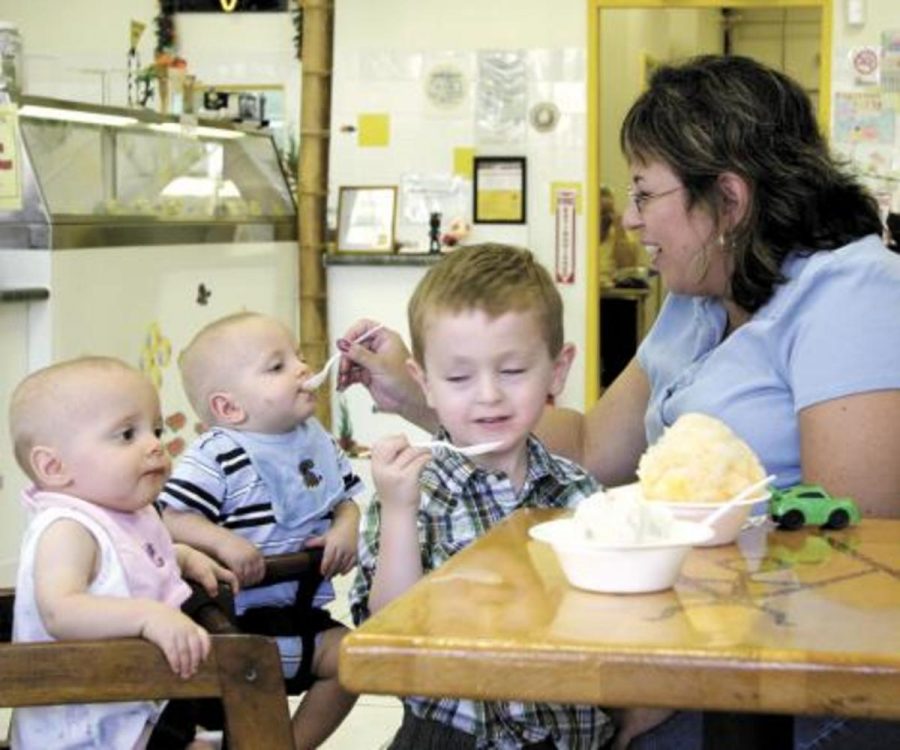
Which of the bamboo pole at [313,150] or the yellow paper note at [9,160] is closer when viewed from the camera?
the yellow paper note at [9,160]

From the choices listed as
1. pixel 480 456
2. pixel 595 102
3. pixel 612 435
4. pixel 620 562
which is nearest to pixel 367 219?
pixel 595 102

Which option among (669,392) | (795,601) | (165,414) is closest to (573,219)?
(165,414)

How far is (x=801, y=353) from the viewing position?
2305mm

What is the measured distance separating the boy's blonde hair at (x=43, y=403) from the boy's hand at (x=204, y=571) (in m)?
0.26

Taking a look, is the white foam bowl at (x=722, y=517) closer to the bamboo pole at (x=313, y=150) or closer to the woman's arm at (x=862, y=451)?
the woman's arm at (x=862, y=451)

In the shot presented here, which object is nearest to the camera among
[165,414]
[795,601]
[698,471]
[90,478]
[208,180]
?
[795,601]

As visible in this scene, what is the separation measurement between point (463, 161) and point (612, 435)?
5947 millimetres

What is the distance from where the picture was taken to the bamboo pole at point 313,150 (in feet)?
27.2

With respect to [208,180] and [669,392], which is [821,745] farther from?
[208,180]

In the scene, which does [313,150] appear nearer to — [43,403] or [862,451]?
[43,403]

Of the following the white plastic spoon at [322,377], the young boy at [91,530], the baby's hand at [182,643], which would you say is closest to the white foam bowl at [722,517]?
the baby's hand at [182,643]

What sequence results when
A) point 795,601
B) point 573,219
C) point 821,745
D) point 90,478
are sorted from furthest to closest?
point 573,219 → point 90,478 → point 821,745 → point 795,601

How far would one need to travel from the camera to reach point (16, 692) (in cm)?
183

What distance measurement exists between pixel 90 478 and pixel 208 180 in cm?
511
